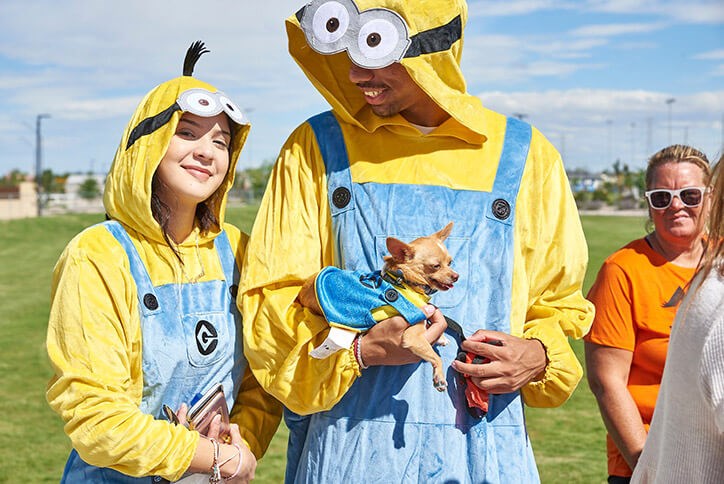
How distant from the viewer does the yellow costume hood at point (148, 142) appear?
2609 millimetres

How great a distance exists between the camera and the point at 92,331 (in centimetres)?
243

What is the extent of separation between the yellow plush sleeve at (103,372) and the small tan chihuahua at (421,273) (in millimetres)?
681

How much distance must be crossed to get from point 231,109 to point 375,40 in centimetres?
55

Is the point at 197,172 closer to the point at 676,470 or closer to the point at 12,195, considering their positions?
the point at 676,470

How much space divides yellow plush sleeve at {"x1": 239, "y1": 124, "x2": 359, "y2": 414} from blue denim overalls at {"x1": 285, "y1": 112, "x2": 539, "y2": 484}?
0.07 metres

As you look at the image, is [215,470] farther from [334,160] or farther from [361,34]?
[361,34]

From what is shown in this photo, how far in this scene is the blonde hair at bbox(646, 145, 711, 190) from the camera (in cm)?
357

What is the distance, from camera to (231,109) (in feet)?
9.05

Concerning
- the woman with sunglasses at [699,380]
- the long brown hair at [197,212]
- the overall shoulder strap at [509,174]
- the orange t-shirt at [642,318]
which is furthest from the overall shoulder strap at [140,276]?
the orange t-shirt at [642,318]

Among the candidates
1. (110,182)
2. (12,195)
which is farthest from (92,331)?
(12,195)

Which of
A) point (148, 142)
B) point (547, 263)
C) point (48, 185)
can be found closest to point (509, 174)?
point (547, 263)

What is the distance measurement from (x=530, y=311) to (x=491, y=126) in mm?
570

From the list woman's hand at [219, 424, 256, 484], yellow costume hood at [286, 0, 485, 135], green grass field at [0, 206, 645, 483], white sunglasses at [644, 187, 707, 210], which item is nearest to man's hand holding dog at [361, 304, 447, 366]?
woman's hand at [219, 424, 256, 484]

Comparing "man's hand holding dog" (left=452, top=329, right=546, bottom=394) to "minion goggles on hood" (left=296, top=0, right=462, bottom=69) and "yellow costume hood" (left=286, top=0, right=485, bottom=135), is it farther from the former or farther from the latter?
"minion goggles on hood" (left=296, top=0, right=462, bottom=69)
